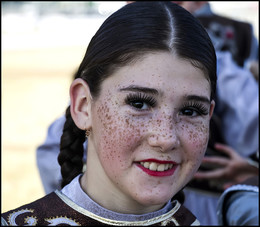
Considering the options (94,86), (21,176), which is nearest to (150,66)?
(94,86)

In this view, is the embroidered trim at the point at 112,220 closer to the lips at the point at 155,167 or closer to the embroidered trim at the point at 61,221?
the embroidered trim at the point at 61,221

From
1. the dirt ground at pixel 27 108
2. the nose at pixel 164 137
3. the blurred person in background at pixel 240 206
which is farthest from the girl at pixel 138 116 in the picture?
the dirt ground at pixel 27 108

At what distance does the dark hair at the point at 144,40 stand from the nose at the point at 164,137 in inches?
6.8

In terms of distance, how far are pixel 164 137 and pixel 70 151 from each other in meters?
0.44

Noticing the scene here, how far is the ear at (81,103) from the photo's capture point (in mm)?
1167

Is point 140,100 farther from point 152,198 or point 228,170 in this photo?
point 228,170

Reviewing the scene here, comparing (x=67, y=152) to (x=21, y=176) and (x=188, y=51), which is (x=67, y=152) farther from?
(x=21, y=176)

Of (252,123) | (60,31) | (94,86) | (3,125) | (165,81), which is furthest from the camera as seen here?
(60,31)

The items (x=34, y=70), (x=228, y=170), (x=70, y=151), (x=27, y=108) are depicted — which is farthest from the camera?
(x=34, y=70)

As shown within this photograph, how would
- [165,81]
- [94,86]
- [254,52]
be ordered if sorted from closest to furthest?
[165,81] < [94,86] < [254,52]

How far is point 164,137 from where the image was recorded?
3.38 ft

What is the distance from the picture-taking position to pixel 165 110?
1.05 m

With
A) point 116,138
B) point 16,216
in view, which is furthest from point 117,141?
point 16,216

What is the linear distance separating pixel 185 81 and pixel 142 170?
24 cm
